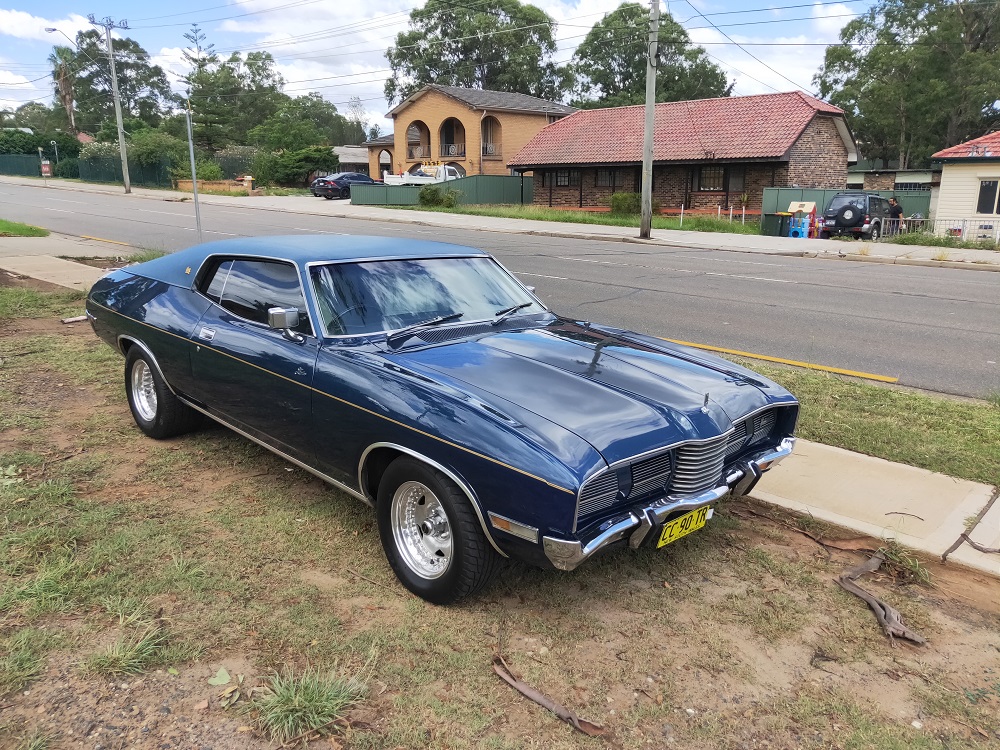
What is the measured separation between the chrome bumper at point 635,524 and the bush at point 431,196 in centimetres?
3498

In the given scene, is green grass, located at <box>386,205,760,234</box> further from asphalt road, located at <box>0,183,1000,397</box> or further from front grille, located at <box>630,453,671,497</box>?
front grille, located at <box>630,453,671,497</box>

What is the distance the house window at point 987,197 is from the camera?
26891 mm

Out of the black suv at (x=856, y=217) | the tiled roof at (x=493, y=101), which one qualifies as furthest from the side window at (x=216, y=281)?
the tiled roof at (x=493, y=101)

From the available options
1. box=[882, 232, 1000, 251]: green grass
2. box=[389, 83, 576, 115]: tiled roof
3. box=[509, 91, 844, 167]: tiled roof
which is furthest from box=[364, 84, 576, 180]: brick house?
box=[882, 232, 1000, 251]: green grass

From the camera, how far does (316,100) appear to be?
345 ft

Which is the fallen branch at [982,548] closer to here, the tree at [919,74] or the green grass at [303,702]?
the green grass at [303,702]

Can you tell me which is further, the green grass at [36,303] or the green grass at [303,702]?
the green grass at [36,303]

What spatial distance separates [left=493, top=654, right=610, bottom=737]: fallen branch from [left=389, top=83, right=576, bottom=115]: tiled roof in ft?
154

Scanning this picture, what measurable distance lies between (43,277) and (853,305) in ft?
40.9

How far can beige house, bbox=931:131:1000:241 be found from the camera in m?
26.6

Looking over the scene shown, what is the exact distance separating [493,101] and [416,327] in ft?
155

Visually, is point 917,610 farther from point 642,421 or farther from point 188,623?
point 188,623

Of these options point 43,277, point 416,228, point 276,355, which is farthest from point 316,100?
point 276,355

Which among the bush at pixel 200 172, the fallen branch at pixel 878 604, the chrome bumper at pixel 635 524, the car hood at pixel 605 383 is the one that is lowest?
the fallen branch at pixel 878 604
